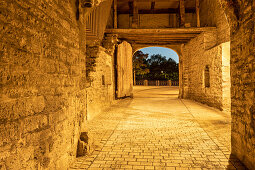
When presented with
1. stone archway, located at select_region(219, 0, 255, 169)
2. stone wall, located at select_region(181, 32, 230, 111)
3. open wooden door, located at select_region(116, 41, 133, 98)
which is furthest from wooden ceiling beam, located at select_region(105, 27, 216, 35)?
stone archway, located at select_region(219, 0, 255, 169)

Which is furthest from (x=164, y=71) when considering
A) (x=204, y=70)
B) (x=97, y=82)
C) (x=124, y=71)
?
(x=97, y=82)

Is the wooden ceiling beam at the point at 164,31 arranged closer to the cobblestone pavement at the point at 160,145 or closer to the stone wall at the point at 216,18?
the stone wall at the point at 216,18

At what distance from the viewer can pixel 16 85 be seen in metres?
1.59

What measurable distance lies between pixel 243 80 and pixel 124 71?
25.2ft

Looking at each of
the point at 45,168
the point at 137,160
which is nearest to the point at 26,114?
the point at 45,168

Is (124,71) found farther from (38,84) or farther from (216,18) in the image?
(38,84)

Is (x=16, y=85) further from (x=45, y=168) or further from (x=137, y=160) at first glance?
(x=137, y=160)

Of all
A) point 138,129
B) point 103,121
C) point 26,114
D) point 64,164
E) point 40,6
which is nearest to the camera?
point 26,114

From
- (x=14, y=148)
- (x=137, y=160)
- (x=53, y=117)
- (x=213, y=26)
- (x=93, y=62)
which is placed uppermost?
(x=213, y=26)

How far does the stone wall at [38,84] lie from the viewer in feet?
4.90

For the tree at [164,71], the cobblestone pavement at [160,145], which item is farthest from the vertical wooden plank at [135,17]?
the tree at [164,71]

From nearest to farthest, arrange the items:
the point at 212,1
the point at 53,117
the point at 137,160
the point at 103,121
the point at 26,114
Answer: the point at 26,114
the point at 53,117
the point at 137,160
the point at 103,121
the point at 212,1

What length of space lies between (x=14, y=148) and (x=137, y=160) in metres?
1.87

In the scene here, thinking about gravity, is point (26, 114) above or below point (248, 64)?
below
